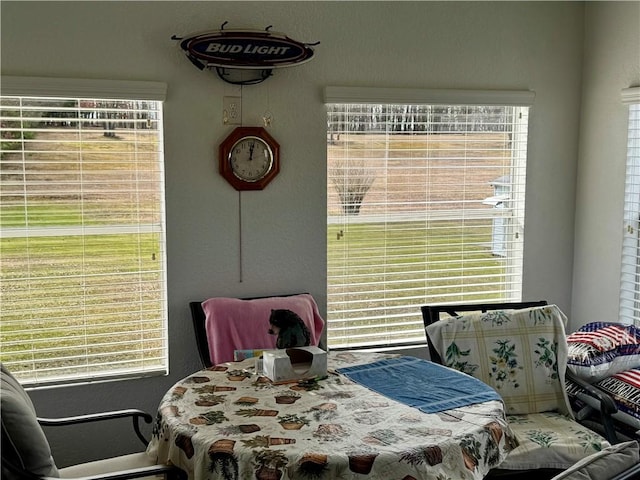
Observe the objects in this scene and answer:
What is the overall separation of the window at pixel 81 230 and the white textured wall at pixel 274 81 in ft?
0.30

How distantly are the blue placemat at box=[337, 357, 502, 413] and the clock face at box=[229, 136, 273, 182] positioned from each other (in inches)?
48.8

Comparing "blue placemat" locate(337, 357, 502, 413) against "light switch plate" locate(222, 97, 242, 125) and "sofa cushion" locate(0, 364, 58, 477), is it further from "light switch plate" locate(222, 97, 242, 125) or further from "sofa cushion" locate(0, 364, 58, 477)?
"light switch plate" locate(222, 97, 242, 125)

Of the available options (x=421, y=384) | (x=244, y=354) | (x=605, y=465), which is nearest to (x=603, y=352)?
(x=421, y=384)

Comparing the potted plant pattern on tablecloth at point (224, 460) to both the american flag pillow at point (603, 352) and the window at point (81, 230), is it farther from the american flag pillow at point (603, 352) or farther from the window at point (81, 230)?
the american flag pillow at point (603, 352)

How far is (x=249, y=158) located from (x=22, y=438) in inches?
74.1

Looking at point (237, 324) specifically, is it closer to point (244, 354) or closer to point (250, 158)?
point (244, 354)

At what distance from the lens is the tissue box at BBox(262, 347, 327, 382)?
269 cm

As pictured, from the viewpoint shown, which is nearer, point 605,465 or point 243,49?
point 605,465

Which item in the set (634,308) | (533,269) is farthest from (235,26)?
(634,308)

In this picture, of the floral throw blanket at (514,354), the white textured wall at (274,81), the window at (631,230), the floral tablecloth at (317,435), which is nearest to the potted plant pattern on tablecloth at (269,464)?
the floral tablecloth at (317,435)

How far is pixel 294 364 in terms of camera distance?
110 inches

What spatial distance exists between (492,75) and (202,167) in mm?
1760

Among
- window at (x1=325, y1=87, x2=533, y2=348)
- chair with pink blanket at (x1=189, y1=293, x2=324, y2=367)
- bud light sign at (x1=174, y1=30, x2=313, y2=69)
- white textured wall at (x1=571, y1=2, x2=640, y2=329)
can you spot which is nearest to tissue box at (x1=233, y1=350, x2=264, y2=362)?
chair with pink blanket at (x1=189, y1=293, x2=324, y2=367)

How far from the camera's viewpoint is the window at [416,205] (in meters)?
3.90
